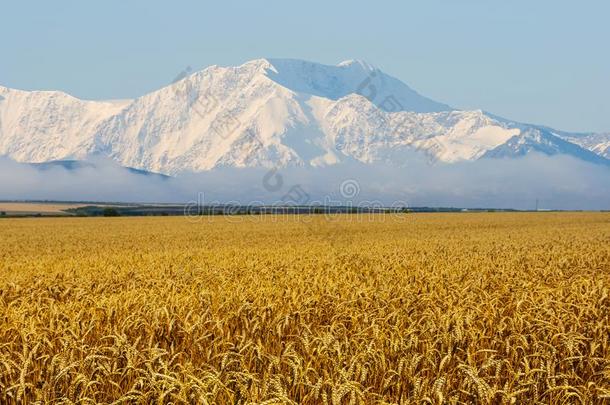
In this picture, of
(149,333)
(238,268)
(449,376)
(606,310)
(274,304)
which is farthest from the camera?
(238,268)

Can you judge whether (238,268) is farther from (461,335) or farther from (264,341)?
(461,335)

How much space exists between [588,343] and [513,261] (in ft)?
36.1

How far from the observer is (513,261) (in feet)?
56.6

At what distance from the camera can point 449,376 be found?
5.05 metres

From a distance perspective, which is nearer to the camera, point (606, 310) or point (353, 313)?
point (353, 313)

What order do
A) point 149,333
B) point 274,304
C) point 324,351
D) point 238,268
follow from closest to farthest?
1. point 324,351
2. point 149,333
3. point 274,304
4. point 238,268

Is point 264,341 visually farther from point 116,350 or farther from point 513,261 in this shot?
point 513,261

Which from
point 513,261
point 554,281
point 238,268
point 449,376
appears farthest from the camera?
point 513,261

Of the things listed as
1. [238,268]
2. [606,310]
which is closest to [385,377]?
[606,310]

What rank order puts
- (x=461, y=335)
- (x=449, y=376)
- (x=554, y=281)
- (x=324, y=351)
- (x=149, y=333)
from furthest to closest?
(x=554, y=281) → (x=149, y=333) → (x=461, y=335) → (x=324, y=351) → (x=449, y=376)

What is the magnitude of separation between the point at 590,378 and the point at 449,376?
1574 millimetres

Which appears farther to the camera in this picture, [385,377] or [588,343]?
[588,343]

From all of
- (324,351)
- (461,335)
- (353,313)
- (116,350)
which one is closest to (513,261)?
(353,313)

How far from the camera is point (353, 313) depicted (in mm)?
8039
